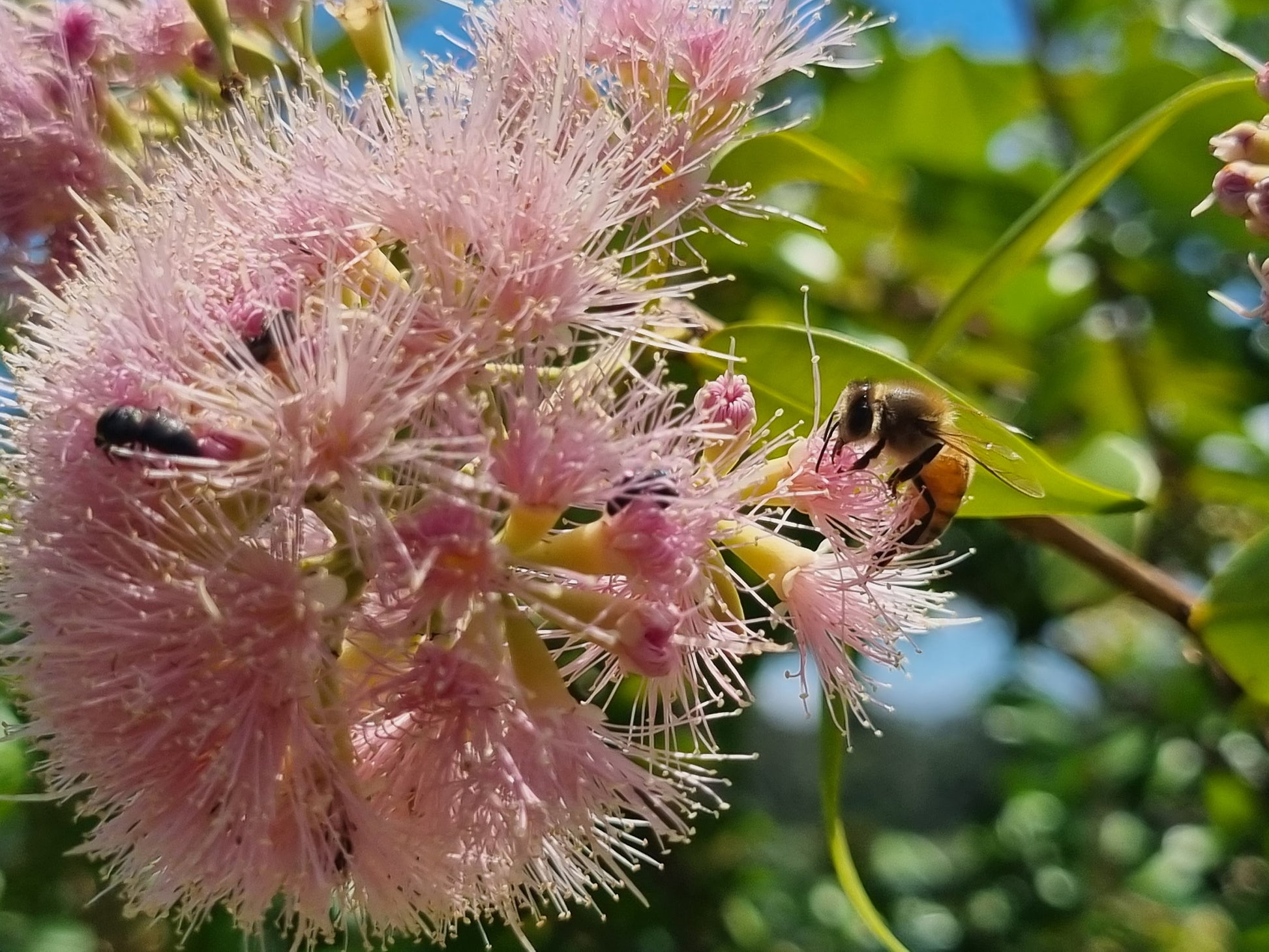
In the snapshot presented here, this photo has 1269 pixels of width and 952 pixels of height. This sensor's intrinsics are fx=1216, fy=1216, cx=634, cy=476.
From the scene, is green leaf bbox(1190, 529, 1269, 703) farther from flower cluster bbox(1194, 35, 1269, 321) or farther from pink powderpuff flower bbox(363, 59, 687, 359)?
pink powderpuff flower bbox(363, 59, 687, 359)

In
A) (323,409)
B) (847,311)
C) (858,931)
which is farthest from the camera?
(858,931)

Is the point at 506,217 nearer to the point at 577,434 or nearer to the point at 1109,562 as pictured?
the point at 577,434

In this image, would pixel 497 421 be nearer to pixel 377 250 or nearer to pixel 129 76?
pixel 377 250

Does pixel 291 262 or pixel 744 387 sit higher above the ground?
pixel 291 262

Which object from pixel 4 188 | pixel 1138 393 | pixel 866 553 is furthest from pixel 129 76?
pixel 1138 393

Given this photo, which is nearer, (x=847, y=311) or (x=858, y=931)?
(x=847, y=311)

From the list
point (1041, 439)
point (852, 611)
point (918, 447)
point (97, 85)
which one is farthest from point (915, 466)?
Answer: point (1041, 439)

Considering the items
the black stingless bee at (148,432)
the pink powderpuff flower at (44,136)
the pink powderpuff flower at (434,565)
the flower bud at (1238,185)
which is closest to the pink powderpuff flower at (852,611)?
the pink powderpuff flower at (434,565)
